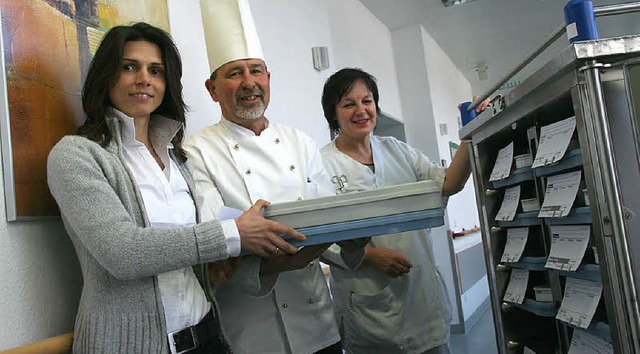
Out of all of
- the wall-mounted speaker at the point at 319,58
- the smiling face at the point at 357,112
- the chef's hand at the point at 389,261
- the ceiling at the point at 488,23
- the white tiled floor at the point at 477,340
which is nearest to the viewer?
the chef's hand at the point at 389,261

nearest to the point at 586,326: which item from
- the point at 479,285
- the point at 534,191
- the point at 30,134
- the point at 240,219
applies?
the point at 534,191

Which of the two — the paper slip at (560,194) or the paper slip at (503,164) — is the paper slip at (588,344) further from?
the paper slip at (503,164)

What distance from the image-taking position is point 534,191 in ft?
4.13

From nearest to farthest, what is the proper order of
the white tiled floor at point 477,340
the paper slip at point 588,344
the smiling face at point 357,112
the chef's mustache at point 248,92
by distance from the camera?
the paper slip at point 588,344, the chef's mustache at point 248,92, the smiling face at point 357,112, the white tiled floor at point 477,340

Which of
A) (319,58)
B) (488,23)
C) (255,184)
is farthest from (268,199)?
(488,23)

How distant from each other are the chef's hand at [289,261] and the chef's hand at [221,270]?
0.08 m

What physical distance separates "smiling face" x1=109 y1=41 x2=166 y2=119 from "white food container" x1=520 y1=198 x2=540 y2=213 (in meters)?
0.94

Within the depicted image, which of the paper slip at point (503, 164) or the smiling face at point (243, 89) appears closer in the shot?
the paper slip at point (503, 164)

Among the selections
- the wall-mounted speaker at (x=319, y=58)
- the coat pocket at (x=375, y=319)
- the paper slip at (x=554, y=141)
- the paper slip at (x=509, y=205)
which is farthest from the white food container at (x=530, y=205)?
the wall-mounted speaker at (x=319, y=58)

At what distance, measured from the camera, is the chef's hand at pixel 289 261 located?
4.12 ft

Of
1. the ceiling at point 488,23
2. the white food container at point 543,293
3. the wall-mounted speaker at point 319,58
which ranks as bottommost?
the white food container at point 543,293

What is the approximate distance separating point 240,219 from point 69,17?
74 cm

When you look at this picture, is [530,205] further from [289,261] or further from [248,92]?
[248,92]

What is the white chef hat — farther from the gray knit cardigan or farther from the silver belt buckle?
the silver belt buckle
